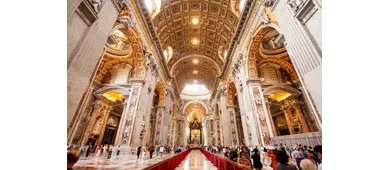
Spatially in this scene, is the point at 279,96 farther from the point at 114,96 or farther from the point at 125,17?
the point at 114,96

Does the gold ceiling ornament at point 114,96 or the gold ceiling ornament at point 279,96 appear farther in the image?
the gold ceiling ornament at point 114,96

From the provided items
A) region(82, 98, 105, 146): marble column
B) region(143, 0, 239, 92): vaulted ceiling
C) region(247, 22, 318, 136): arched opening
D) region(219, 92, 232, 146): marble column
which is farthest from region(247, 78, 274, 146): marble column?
region(82, 98, 105, 146): marble column

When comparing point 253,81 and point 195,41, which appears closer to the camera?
point 253,81

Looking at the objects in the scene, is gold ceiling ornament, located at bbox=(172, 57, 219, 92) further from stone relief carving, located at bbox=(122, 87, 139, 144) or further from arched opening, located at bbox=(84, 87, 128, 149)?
stone relief carving, located at bbox=(122, 87, 139, 144)

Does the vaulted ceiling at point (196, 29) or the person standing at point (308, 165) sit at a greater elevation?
the vaulted ceiling at point (196, 29)

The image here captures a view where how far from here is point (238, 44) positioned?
38.7 ft

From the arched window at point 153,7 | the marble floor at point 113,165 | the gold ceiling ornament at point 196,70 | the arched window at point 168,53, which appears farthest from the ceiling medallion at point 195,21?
the marble floor at point 113,165

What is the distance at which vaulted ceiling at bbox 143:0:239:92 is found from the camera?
1270 cm

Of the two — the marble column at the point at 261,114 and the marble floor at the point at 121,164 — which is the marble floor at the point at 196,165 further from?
the marble column at the point at 261,114

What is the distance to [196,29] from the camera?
16.1 m

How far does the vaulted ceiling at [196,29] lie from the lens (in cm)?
1270

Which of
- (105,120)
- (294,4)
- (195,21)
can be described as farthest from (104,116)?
(294,4)

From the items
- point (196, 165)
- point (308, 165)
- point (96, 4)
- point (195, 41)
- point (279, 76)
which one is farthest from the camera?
point (195, 41)

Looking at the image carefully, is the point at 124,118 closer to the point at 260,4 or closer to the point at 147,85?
the point at 147,85
